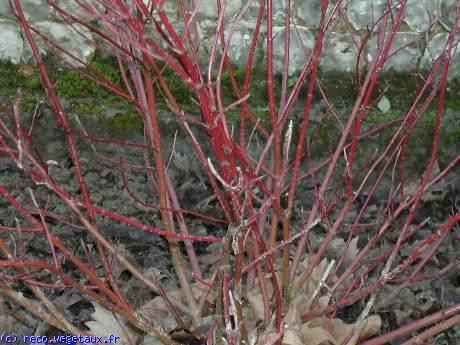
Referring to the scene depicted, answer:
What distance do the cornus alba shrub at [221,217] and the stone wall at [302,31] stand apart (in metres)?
0.08

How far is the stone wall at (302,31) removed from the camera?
123 inches

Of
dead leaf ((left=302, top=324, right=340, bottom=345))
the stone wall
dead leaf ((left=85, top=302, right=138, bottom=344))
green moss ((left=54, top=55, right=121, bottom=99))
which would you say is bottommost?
dead leaf ((left=85, top=302, right=138, bottom=344))

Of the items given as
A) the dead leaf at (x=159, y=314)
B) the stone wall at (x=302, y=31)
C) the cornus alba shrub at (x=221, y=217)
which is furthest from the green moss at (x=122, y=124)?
the dead leaf at (x=159, y=314)

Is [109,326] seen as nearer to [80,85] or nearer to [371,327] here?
[371,327]

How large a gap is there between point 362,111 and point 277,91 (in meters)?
1.15

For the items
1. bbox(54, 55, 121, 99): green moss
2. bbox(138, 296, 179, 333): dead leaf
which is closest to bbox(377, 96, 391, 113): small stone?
bbox(54, 55, 121, 99): green moss

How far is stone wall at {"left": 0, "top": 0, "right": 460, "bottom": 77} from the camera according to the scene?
312 cm

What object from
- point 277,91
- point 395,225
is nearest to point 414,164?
point 395,225

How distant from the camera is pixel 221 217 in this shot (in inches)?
113

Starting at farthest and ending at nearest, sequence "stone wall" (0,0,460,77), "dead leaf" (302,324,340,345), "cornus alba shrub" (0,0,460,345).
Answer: "stone wall" (0,0,460,77), "dead leaf" (302,324,340,345), "cornus alba shrub" (0,0,460,345)

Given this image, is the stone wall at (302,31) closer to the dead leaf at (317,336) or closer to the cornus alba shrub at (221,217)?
A: the cornus alba shrub at (221,217)

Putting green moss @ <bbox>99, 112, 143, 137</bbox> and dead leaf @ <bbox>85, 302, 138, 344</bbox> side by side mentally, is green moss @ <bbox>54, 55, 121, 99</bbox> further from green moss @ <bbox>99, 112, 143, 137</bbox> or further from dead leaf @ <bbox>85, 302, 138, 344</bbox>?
dead leaf @ <bbox>85, 302, 138, 344</bbox>

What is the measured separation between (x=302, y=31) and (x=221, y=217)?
0.99 metres

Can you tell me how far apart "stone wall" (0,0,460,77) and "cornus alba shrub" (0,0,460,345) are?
0.08 metres
